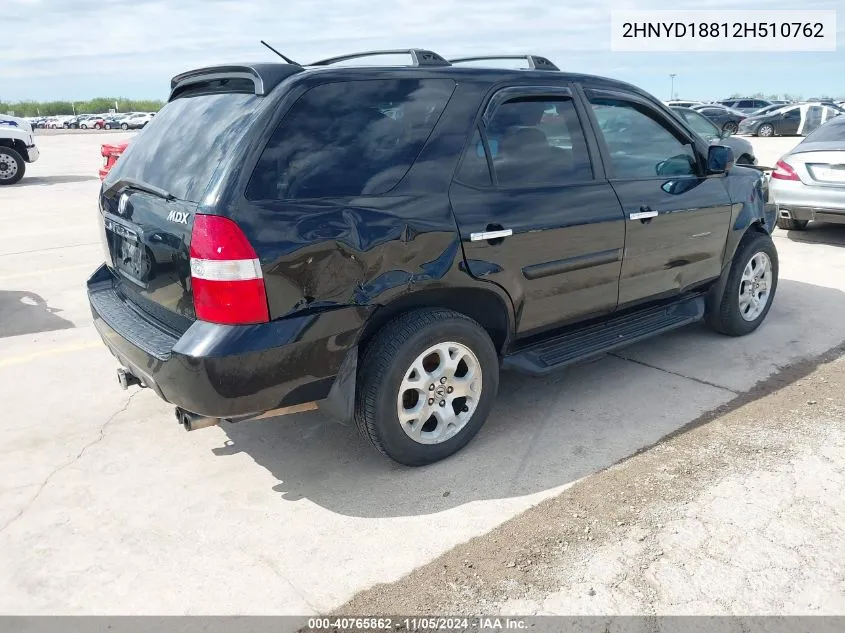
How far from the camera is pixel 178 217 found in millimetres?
2953

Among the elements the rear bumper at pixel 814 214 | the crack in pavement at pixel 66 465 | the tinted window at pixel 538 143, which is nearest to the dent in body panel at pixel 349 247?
the tinted window at pixel 538 143

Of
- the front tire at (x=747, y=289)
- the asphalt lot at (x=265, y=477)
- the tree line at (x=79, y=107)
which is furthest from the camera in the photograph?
the tree line at (x=79, y=107)

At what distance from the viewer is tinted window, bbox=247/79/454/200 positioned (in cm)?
292

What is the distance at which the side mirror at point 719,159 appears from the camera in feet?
15.1

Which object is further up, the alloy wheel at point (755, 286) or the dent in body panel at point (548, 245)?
the dent in body panel at point (548, 245)

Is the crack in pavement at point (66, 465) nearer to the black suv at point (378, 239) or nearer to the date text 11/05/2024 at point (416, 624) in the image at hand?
the black suv at point (378, 239)

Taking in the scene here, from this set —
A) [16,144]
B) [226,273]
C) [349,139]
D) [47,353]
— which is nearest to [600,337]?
[349,139]

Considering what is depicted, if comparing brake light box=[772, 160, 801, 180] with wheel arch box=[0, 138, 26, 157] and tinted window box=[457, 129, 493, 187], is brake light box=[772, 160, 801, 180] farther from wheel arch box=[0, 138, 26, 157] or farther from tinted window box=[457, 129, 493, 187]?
wheel arch box=[0, 138, 26, 157]

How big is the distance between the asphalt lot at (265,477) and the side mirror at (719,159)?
1.24 metres

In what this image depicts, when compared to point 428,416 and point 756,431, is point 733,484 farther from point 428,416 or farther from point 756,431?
point 428,416

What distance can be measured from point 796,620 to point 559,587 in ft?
2.60

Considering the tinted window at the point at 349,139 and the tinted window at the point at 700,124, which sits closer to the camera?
the tinted window at the point at 349,139

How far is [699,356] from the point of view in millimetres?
4906

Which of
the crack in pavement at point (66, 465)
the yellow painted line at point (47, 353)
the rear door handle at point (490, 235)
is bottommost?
the crack in pavement at point (66, 465)
